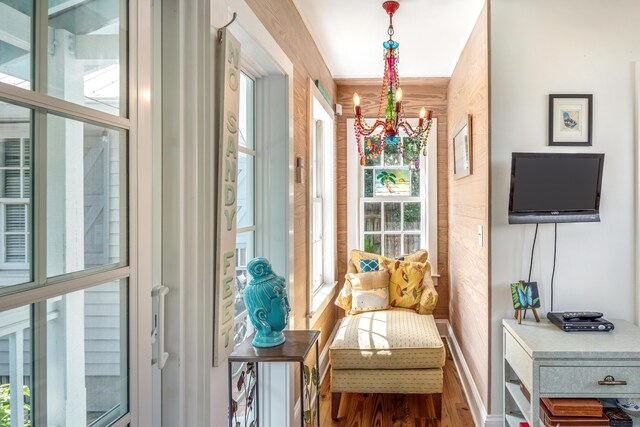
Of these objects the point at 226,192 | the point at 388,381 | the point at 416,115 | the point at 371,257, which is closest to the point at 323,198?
the point at 371,257

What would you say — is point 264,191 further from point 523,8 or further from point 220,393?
point 523,8

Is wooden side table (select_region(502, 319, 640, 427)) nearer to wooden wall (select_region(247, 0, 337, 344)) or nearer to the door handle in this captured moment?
wooden wall (select_region(247, 0, 337, 344))

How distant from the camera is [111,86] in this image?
110cm

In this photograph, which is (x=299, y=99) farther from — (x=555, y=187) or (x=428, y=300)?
(x=428, y=300)

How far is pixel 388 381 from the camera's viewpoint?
9.06ft

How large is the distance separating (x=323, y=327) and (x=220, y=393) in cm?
201

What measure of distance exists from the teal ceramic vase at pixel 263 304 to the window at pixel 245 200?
0.33 metres

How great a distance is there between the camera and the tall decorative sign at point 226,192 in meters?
1.45

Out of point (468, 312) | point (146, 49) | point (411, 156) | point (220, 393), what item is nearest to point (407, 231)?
point (411, 156)

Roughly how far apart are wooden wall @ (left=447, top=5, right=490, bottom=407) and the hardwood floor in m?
0.26

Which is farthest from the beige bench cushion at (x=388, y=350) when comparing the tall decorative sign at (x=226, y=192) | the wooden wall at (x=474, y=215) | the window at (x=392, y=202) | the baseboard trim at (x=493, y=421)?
the window at (x=392, y=202)

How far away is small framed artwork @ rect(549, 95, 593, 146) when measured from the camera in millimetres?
2254

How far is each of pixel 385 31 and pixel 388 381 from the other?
236 centimetres

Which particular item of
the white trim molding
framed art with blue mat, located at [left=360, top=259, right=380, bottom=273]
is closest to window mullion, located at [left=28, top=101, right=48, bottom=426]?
the white trim molding
